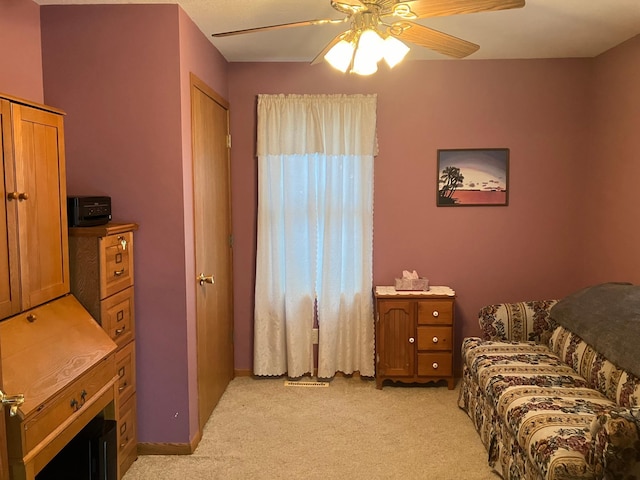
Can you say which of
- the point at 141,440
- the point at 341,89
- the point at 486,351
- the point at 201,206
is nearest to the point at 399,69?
the point at 341,89

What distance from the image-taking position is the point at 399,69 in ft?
13.3

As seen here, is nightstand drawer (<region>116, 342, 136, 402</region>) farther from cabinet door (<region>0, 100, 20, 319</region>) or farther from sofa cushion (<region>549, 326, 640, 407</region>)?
sofa cushion (<region>549, 326, 640, 407</region>)

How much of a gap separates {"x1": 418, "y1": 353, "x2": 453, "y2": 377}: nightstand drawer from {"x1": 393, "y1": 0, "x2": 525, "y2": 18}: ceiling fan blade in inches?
100

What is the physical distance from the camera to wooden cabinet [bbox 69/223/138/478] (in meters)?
2.56

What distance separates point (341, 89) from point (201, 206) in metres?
1.53

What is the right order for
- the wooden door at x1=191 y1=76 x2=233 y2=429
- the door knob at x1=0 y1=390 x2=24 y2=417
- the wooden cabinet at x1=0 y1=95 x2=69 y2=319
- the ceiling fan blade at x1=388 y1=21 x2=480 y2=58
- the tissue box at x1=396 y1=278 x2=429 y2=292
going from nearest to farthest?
the door knob at x1=0 y1=390 x2=24 y2=417, the wooden cabinet at x1=0 y1=95 x2=69 y2=319, the ceiling fan blade at x1=388 y1=21 x2=480 y2=58, the wooden door at x1=191 y1=76 x2=233 y2=429, the tissue box at x1=396 y1=278 x2=429 y2=292

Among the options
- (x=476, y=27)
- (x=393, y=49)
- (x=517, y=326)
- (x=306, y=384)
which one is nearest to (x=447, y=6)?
(x=393, y=49)

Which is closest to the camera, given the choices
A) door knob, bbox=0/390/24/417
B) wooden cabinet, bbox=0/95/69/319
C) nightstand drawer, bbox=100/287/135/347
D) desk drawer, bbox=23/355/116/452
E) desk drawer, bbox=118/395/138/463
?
door knob, bbox=0/390/24/417

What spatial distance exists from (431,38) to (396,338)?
88.6 inches

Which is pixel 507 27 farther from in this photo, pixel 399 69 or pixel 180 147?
pixel 180 147

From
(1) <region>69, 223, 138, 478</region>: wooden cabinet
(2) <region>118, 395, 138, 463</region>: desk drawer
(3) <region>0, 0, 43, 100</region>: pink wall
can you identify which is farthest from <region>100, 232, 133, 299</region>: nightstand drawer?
(3) <region>0, 0, 43, 100</region>: pink wall

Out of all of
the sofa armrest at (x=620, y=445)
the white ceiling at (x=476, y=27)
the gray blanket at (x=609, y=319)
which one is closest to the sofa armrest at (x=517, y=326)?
the gray blanket at (x=609, y=319)

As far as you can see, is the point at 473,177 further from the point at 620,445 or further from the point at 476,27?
the point at 620,445

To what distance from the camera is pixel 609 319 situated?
284 cm
